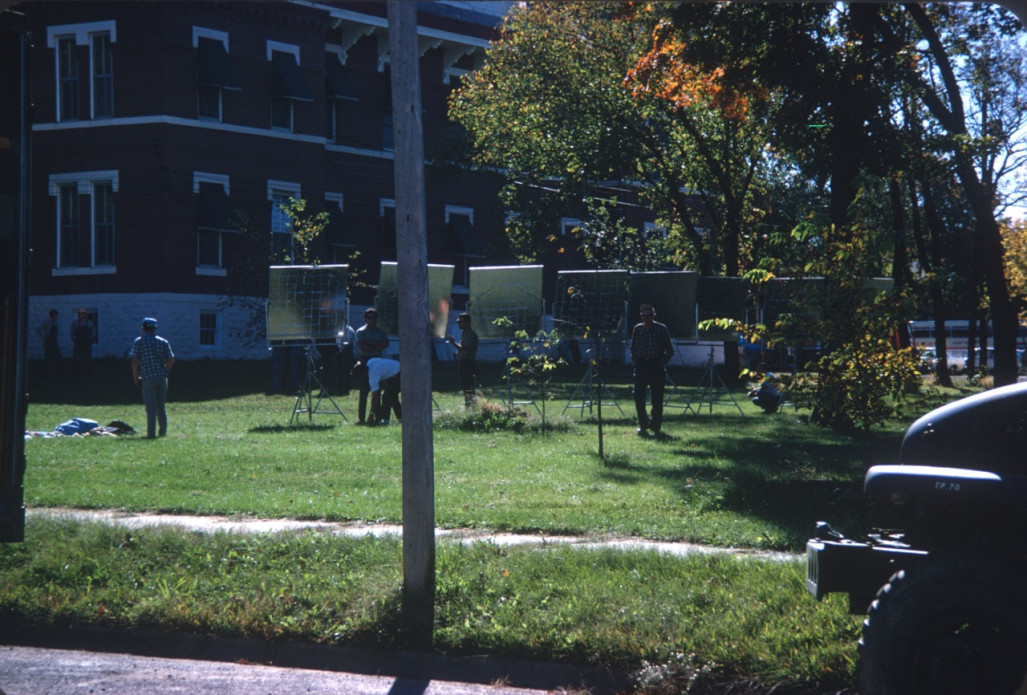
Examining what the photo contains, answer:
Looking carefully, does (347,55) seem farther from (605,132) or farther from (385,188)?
(605,132)

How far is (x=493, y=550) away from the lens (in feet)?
26.2

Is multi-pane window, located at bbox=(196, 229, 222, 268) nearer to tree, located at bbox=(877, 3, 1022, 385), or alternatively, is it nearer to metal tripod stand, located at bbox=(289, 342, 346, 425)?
metal tripod stand, located at bbox=(289, 342, 346, 425)

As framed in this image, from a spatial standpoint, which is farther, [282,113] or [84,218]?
[282,113]

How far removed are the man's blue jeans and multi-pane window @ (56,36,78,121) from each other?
1840 cm

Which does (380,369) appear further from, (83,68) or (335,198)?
(335,198)

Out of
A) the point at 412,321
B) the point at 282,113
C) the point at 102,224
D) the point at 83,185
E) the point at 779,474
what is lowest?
the point at 779,474

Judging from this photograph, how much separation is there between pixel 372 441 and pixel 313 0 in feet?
78.4

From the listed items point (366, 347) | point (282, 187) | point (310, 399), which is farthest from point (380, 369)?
point (282, 187)

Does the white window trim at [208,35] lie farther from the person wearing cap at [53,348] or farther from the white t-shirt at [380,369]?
the white t-shirt at [380,369]

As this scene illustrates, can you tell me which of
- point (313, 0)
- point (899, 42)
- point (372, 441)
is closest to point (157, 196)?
point (313, 0)

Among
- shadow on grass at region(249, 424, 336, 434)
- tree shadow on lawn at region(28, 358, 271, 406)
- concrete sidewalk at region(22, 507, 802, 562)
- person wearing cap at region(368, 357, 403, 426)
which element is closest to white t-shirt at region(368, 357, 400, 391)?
person wearing cap at region(368, 357, 403, 426)

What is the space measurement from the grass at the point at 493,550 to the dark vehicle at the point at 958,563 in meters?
1.39

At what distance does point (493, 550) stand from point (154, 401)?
10711 mm

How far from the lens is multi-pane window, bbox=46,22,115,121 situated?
31.8m
